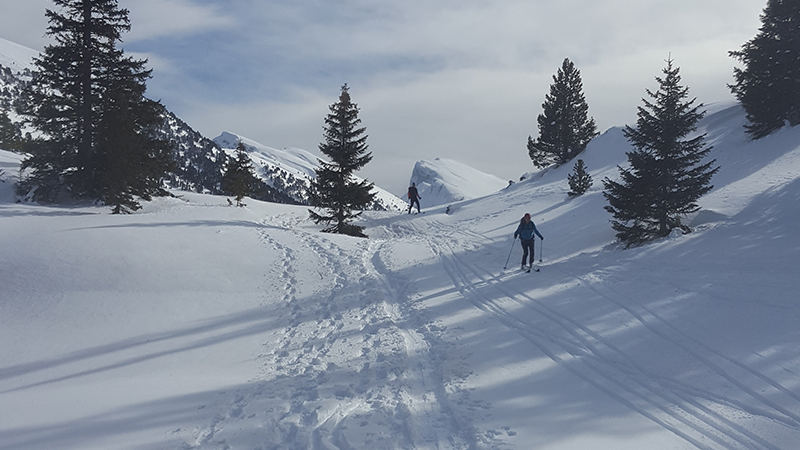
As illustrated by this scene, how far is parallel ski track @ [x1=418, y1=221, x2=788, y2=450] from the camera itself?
16.5ft

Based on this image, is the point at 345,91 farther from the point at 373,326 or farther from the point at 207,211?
the point at 373,326

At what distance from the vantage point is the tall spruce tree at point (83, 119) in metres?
18.7

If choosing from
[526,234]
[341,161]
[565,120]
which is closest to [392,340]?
[526,234]

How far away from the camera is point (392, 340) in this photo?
27.1 ft

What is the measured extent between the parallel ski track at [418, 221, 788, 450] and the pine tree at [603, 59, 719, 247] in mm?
5809

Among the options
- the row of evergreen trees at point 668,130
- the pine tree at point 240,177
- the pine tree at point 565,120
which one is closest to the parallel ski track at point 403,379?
the row of evergreen trees at point 668,130

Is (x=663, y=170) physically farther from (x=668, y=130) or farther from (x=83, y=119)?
(x=83, y=119)

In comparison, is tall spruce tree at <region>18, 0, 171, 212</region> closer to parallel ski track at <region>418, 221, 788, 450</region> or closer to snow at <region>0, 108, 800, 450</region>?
snow at <region>0, 108, 800, 450</region>

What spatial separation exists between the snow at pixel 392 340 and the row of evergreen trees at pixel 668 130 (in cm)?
133

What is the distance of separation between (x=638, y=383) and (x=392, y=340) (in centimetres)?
431

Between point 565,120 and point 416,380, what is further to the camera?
point 565,120

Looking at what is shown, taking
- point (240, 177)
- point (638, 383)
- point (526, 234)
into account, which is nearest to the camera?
point (638, 383)

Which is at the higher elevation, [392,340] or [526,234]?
[526,234]

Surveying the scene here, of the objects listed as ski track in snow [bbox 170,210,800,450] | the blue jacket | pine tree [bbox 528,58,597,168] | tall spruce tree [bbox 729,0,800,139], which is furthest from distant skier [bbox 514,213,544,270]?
pine tree [bbox 528,58,597,168]
